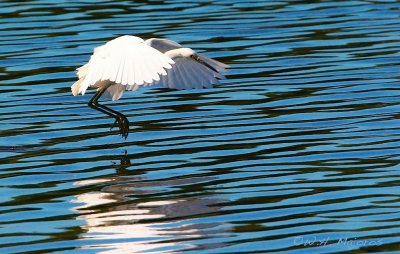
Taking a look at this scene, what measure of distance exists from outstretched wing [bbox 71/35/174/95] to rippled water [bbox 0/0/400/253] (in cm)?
62

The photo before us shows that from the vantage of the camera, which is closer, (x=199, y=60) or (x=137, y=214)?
(x=137, y=214)

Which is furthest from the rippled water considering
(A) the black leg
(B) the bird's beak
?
(B) the bird's beak

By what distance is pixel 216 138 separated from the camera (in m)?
11.4

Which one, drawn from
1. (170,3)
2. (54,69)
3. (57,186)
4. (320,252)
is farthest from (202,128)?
(170,3)

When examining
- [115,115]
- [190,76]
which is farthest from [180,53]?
[115,115]

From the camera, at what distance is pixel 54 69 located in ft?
48.1

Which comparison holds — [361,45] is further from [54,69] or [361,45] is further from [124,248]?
[124,248]

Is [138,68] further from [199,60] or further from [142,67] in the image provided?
[199,60]

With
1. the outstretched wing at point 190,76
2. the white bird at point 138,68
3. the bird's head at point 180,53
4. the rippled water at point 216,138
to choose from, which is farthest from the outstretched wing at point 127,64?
the outstretched wing at point 190,76

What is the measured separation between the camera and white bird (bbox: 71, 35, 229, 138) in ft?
Answer: 34.8

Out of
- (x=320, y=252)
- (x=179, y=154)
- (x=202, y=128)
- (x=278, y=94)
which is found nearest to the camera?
(x=320, y=252)

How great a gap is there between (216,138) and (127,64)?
3.60ft

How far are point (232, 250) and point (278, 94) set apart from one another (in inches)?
211

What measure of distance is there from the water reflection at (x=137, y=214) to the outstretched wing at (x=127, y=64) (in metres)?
0.74
